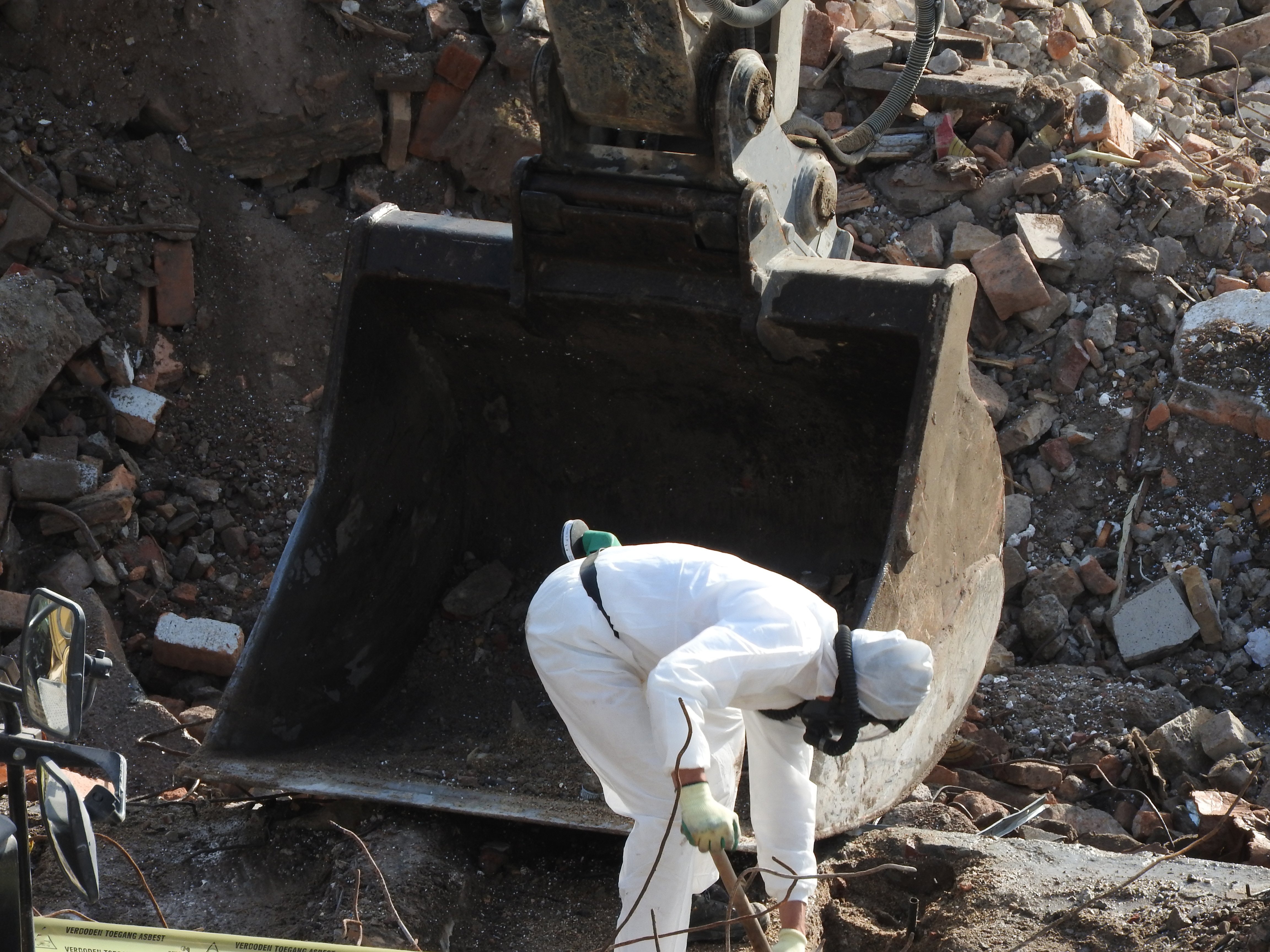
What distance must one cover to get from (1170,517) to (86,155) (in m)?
4.43

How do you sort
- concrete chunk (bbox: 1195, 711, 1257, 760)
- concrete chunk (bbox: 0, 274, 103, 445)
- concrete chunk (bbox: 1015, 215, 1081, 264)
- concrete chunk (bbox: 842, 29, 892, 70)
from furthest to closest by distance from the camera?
concrete chunk (bbox: 842, 29, 892, 70) → concrete chunk (bbox: 1015, 215, 1081, 264) → concrete chunk (bbox: 0, 274, 103, 445) → concrete chunk (bbox: 1195, 711, 1257, 760)

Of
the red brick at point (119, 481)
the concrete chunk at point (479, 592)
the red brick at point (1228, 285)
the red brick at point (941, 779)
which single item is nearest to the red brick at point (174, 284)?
the red brick at point (119, 481)

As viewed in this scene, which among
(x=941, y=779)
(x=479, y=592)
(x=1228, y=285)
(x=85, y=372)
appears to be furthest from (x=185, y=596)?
(x=1228, y=285)

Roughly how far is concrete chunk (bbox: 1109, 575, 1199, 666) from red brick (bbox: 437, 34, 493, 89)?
346 cm

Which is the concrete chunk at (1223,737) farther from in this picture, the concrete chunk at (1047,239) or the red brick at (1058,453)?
the concrete chunk at (1047,239)

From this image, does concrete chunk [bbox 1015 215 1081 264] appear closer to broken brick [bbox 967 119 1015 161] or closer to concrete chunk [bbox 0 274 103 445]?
broken brick [bbox 967 119 1015 161]

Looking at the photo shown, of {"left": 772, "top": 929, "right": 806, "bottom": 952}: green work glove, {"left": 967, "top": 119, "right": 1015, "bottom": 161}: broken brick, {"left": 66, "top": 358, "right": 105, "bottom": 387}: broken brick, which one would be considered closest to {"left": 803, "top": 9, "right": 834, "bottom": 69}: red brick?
{"left": 967, "top": 119, "right": 1015, "bottom": 161}: broken brick

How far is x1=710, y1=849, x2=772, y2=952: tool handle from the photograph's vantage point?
2.38 meters

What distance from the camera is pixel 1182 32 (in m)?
7.24

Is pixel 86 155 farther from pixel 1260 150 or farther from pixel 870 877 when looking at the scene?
pixel 1260 150

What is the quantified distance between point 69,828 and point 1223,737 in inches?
133

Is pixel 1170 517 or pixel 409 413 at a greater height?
pixel 409 413

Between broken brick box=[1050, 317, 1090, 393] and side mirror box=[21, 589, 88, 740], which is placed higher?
side mirror box=[21, 589, 88, 740]

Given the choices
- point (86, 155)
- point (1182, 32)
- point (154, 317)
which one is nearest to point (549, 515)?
point (154, 317)
